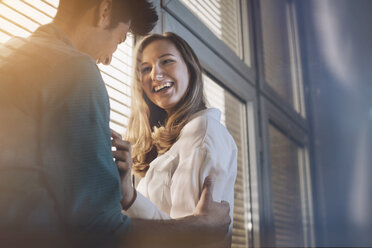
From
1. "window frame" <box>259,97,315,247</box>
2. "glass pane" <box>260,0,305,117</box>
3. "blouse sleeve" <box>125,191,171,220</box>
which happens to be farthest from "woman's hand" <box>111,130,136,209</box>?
"glass pane" <box>260,0,305,117</box>

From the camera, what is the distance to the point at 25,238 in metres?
0.53

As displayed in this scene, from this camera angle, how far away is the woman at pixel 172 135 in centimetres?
81

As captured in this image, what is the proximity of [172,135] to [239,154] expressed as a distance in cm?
52

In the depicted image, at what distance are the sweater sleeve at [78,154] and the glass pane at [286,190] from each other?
1.18 meters

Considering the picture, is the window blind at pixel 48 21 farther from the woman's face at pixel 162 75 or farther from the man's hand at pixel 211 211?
the man's hand at pixel 211 211

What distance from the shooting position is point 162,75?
89 cm

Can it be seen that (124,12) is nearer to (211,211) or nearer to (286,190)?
(211,211)

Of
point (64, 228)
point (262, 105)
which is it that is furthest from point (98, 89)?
point (262, 105)

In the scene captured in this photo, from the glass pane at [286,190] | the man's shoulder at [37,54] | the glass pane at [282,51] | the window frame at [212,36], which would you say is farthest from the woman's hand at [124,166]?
the glass pane at [282,51]

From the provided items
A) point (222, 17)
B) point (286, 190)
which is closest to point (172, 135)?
point (222, 17)

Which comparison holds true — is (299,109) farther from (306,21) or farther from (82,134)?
(82,134)

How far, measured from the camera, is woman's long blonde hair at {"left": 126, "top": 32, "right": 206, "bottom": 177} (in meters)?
0.81

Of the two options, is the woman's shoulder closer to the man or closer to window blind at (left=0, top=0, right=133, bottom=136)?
window blind at (left=0, top=0, right=133, bottom=136)

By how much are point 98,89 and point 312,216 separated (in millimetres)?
1591
